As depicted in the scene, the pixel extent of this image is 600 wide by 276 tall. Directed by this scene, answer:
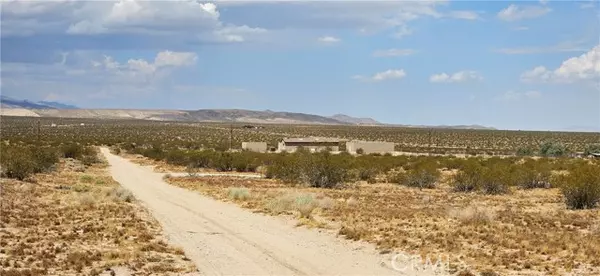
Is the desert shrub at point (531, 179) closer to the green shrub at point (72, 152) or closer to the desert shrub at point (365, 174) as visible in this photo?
the desert shrub at point (365, 174)

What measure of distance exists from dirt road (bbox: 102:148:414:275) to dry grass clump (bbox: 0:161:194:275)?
776mm

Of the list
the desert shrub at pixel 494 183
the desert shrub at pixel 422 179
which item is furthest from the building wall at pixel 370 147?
the desert shrub at pixel 494 183

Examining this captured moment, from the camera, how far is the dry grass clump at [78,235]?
16.7 m

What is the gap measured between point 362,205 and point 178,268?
15.2 metres

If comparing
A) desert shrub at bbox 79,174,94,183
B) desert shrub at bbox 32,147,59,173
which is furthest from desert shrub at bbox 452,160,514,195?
desert shrub at bbox 32,147,59,173

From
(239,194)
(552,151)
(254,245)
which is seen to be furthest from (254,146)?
(254,245)

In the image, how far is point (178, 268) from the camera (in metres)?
16.8

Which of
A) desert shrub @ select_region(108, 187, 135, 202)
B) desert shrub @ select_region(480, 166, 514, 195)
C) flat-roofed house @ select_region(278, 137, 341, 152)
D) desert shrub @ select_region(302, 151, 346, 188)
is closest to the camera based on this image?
desert shrub @ select_region(108, 187, 135, 202)

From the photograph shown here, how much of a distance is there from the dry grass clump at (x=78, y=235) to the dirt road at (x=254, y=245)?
78 cm

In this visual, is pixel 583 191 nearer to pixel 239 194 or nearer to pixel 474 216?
pixel 474 216

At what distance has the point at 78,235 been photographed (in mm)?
21047

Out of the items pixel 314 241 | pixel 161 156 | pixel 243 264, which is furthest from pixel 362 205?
pixel 161 156

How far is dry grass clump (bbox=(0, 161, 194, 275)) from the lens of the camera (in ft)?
54.7

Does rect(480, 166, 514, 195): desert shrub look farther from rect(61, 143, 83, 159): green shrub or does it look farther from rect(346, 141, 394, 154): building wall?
rect(346, 141, 394, 154): building wall
